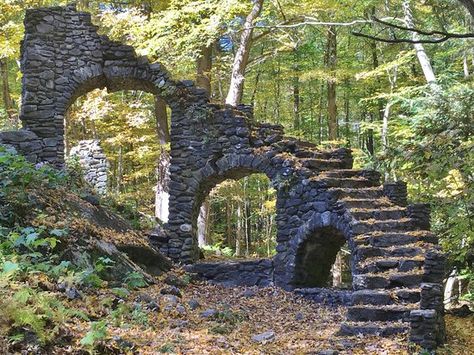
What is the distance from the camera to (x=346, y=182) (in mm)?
11312

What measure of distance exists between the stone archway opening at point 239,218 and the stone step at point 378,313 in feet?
21.9

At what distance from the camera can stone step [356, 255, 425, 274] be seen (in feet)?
27.8

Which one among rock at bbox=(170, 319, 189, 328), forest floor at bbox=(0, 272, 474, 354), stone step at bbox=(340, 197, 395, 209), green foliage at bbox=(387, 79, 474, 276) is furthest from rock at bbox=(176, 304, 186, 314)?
stone step at bbox=(340, 197, 395, 209)

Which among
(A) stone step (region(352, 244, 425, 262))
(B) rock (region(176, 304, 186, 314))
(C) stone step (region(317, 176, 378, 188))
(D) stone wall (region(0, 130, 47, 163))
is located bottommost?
(B) rock (region(176, 304, 186, 314))

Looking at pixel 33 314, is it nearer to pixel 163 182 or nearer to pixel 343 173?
pixel 343 173

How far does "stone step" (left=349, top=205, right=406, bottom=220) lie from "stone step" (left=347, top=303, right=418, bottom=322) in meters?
2.63

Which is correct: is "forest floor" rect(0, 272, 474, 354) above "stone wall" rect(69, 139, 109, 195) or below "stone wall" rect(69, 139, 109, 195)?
below

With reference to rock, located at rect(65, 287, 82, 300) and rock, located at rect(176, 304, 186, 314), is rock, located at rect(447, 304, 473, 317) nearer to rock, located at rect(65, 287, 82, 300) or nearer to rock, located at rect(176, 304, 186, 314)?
rock, located at rect(176, 304, 186, 314)

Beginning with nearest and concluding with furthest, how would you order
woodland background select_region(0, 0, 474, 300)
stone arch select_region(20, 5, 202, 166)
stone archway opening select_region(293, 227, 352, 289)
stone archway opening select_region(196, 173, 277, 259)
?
woodland background select_region(0, 0, 474, 300) → stone archway opening select_region(293, 227, 352, 289) → stone arch select_region(20, 5, 202, 166) → stone archway opening select_region(196, 173, 277, 259)

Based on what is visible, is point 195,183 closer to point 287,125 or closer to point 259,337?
point 259,337

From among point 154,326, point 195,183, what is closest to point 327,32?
point 195,183

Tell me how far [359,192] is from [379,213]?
3.32 ft

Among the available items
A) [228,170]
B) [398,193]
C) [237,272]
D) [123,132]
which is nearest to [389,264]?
[398,193]

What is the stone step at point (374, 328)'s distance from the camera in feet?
22.9
